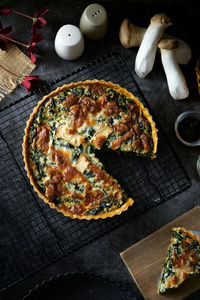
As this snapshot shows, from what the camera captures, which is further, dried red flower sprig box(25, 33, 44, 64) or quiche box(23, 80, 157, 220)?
dried red flower sprig box(25, 33, 44, 64)

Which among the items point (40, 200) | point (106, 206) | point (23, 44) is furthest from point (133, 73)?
point (40, 200)

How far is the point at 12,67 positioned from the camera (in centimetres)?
475

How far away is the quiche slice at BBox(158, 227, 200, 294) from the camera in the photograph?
4121 millimetres

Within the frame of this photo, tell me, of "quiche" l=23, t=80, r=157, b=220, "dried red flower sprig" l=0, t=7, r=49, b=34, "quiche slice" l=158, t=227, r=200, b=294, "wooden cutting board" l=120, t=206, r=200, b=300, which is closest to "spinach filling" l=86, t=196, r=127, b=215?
"quiche" l=23, t=80, r=157, b=220

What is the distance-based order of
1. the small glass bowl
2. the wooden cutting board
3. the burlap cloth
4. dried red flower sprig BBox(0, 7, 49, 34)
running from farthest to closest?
the burlap cloth → the small glass bowl → dried red flower sprig BBox(0, 7, 49, 34) → the wooden cutting board

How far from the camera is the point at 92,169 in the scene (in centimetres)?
417

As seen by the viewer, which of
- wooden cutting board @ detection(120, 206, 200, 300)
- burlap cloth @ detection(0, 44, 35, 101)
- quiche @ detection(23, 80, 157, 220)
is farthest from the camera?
burlap cloth @ detection(0, 44, 35, 101)

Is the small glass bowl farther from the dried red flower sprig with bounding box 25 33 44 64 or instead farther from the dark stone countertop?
the dried red flower sprig with bounding box 25 33 44 64

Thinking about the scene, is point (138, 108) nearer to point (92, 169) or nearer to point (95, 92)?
point (95, 92)

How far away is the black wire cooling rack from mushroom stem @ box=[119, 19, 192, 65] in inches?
9.2

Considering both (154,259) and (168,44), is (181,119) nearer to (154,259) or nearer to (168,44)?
(168,44)

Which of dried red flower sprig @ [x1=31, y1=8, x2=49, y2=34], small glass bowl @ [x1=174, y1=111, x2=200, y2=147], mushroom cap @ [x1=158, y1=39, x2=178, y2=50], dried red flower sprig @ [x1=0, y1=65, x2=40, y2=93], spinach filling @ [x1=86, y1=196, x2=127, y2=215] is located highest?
dried red flower sprig @ [x1=31, y1=8, x2=49, y2=34]

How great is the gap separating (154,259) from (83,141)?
1515 millimetres

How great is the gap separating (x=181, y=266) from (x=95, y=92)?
202cm
